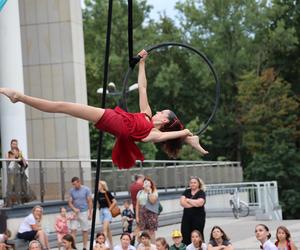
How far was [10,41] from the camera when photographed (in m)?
21.4

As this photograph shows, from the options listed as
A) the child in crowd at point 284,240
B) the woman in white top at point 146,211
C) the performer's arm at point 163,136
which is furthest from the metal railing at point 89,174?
the performer's arm at point 163,136

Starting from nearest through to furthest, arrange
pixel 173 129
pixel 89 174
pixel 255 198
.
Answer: pixel 173 129 → pixel 89 174 → pixel 255 198

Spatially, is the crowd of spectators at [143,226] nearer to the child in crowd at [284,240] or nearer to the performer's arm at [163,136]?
the child in crowd at [284,240]

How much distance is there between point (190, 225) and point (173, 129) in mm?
5288

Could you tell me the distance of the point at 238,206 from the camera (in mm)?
25062

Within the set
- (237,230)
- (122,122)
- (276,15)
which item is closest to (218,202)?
(237,230)

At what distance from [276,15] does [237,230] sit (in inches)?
1184

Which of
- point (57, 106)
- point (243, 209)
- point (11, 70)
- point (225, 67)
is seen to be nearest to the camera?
point (57, 106)

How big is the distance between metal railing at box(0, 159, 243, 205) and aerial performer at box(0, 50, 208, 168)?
25.6ft

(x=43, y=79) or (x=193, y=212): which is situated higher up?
(x=43, y=79)

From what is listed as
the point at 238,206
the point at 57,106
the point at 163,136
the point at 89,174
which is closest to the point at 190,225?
the point at 163,136

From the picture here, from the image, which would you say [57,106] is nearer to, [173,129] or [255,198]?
[173,129]

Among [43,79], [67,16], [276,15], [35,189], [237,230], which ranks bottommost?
[237,230]

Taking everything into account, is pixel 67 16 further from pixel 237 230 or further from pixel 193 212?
pixel 193 212
